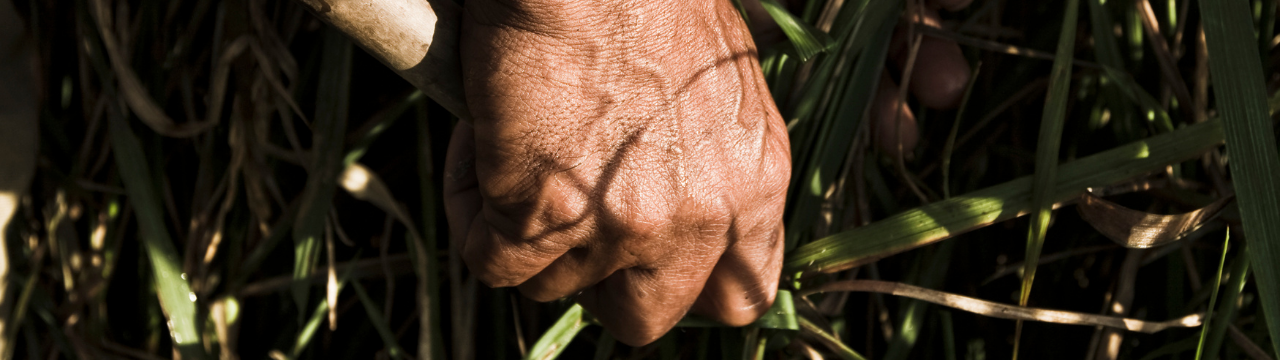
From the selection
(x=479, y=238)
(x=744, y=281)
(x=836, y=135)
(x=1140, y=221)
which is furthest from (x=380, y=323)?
(x=1140, y=221)

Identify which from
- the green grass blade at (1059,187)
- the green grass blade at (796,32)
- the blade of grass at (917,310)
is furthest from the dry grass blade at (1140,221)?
the green grass blade at (796,32)

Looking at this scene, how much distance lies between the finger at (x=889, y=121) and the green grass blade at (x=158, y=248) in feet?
2.68

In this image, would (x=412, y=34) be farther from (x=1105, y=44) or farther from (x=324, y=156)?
(x=1105, y=44)

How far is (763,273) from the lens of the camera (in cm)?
57

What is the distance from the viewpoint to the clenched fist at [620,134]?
432mm

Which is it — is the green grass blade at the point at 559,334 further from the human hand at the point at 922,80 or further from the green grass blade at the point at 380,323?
the human hand at the point at 922,80

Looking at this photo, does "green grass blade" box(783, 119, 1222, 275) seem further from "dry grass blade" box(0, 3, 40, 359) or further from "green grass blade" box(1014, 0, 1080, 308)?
"dry grass blade" box(0, 3, 40, 359)

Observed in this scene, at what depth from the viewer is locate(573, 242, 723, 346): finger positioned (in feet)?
1.69

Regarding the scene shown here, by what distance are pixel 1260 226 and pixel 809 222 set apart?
0.34 m

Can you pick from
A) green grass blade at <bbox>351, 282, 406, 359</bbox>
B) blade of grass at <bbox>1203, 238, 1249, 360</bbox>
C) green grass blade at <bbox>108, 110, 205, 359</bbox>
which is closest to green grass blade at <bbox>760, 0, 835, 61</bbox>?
blade of grass at <bbox>1203, 238, 1249, 360</bbox>

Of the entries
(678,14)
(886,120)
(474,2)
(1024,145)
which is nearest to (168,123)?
(474,2)

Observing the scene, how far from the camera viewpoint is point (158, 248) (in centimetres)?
78

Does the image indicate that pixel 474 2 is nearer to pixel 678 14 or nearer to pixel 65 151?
pixel 678 14

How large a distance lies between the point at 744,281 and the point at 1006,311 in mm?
266
